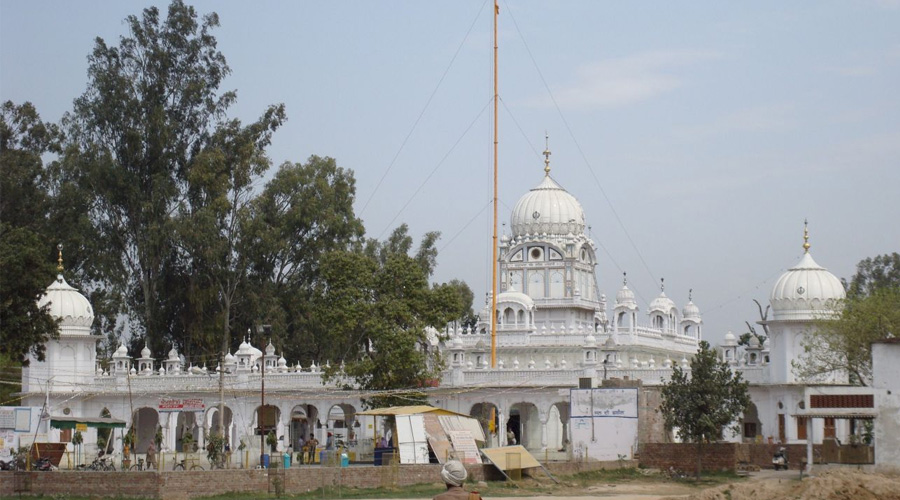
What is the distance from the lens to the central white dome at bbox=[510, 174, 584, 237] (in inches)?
2630

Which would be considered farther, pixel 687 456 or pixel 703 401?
pixel 687 456

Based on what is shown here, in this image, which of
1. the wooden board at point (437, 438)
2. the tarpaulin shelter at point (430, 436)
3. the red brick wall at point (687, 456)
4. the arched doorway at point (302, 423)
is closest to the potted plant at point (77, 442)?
the arched doorway at point (302, 423)

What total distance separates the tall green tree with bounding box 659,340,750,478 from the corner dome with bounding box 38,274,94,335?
2541 centimetres

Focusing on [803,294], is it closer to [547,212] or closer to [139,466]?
[547,212]

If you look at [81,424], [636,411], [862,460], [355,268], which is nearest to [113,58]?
[355,268]

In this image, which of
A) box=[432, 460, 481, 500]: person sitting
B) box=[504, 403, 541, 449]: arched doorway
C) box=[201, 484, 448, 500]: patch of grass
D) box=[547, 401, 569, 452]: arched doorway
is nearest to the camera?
box=[432, 460, 481, 500]: person sitting

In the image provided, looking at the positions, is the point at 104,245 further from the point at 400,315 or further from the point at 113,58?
the point at 400,315

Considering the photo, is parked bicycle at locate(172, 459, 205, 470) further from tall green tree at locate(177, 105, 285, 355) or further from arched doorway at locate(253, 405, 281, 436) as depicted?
tall green tree at locate(177, 105, 285, 355)

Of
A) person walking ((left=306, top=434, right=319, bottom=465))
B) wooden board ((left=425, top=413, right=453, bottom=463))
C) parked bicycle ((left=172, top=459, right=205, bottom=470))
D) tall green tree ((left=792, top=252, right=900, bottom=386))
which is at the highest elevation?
tall green tree ((left=792, top=252, right=900, bottom=386))

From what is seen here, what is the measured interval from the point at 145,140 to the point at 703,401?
108 feet

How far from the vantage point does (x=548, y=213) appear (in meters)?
66.8

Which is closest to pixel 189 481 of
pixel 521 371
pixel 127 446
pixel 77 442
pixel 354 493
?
pixel 354 493

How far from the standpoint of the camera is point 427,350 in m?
51.5

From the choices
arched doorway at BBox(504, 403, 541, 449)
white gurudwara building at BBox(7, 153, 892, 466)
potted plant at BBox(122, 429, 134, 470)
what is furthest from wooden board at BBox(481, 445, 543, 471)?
arched doorway at BBox(504, 403, 541, 449)
